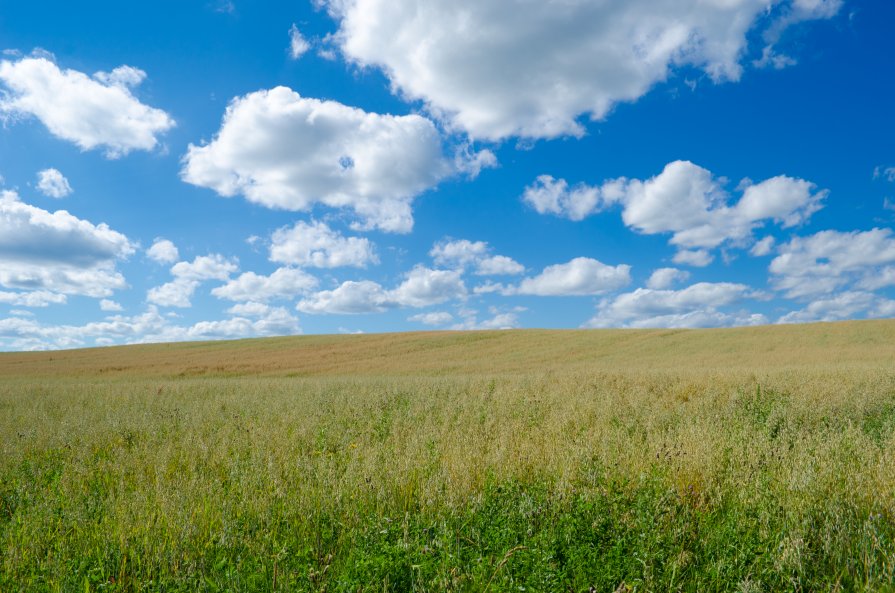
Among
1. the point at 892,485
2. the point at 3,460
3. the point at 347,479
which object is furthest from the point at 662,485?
the point at 3,460

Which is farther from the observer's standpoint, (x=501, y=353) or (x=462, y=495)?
(x=501, y=353)

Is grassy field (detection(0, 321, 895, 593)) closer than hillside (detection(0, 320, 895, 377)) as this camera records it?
Yes

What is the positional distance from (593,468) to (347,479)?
272cm

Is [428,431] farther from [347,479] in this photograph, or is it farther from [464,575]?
[464,575]

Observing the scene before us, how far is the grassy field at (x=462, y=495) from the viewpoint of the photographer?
3686 mm

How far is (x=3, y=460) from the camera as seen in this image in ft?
24.9

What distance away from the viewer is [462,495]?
5016mm

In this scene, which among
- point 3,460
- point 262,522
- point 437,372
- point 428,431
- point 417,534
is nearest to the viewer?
point 417,534

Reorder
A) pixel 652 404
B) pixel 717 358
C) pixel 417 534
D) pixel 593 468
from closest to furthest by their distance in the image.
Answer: pixel 417 534, pixel 593 468, pixel 652 404, pixel 717 358

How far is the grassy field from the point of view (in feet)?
12.1

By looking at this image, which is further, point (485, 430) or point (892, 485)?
point (485, 430)

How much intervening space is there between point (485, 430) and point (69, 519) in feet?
18.2

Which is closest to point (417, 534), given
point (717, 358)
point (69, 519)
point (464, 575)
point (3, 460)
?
point (464, 575)

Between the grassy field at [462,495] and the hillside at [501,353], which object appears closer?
the grassy field at [462,495]
